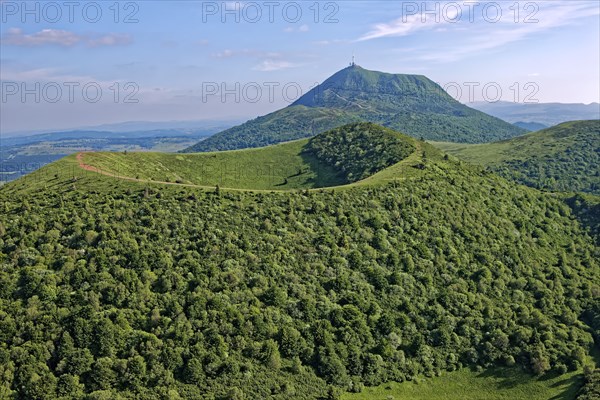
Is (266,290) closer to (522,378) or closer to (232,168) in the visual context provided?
(522,378)

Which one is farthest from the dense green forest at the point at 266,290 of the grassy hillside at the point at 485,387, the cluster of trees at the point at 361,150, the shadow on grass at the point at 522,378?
the cluster of trees at the point at 361,150

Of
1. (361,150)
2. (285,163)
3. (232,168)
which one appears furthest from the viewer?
(285,163)

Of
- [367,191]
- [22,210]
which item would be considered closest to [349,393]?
[367,191]

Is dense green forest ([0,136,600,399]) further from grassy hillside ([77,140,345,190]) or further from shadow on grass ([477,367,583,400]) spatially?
grassy hillside ([77,140,345,190])

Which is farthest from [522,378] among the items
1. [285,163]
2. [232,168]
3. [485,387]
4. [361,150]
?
[285,163]

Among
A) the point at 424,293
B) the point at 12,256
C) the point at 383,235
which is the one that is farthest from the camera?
the point at 383,235

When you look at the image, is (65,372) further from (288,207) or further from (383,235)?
(383,235)

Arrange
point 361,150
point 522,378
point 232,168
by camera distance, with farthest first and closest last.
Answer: point 361,150
point 232,168
point 522,378

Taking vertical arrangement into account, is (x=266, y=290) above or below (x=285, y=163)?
below
